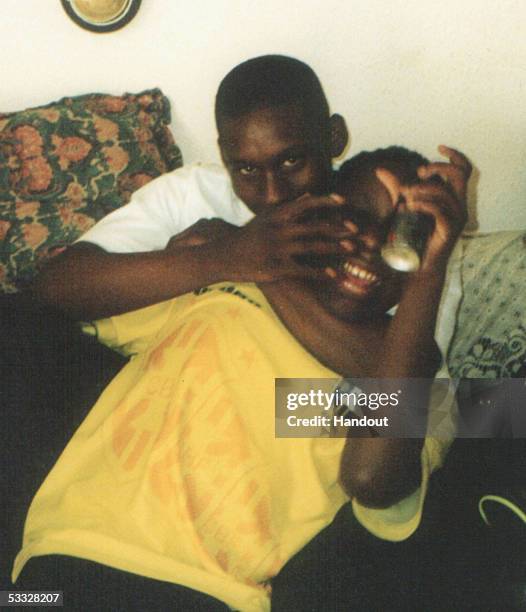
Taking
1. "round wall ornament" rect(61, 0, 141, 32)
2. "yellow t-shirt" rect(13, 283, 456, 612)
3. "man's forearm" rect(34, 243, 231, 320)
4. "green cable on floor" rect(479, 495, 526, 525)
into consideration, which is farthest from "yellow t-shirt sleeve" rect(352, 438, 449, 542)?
"round wall ornament" rect(61, 0, 141, 32)

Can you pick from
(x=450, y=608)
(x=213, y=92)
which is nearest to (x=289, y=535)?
(x=450, y=608)

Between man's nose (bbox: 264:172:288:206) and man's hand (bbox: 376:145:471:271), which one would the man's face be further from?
man's hand (bbox: 376:145:471:271)

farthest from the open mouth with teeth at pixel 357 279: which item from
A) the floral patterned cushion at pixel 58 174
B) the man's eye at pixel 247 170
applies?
the floral patterned cushion at pixel 58 174

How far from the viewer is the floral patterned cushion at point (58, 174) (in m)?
1.16

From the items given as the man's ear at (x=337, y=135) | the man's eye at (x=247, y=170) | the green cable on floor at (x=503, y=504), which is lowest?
the green cable on floor at (x=503, y=504)

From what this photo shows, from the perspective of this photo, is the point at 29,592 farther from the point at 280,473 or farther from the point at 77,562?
the point at 280,473

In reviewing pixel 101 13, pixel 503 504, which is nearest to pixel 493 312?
pixel 503 504

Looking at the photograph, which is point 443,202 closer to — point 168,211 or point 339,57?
point 168,211

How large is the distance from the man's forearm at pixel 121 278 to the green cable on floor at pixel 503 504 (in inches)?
19.6

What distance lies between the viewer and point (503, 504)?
822 millimetres

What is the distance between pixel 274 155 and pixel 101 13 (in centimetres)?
67

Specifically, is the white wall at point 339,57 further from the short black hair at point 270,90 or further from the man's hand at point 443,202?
the man's hand at point 443,202

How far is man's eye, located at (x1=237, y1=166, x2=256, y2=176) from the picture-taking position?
0.90 meters

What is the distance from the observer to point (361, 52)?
1.32 metres
